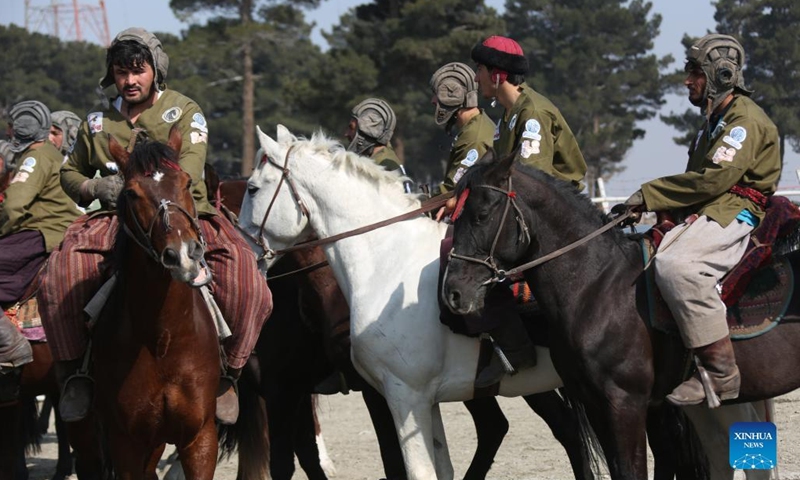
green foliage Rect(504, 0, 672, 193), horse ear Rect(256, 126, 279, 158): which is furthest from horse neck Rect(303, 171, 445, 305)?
green foliage Rect(504, 0, 672, 193)

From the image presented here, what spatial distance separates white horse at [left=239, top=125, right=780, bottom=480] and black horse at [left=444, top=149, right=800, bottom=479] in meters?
0.80

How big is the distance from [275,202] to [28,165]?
1950 millimetres

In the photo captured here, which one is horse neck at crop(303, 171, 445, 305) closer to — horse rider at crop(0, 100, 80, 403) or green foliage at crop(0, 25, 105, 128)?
horse rider at crop(0, 100, 80, 403)

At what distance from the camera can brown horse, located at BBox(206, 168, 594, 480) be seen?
7668 mm

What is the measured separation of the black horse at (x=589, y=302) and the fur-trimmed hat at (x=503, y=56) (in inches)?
44.5

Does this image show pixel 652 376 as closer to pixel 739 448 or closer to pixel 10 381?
pixel 739 448

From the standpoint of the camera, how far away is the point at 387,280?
284 inches

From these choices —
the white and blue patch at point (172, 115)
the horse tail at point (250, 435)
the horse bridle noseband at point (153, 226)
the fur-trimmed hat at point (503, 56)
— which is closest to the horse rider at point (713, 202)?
the fur-trimmed hat at point (503, 56)

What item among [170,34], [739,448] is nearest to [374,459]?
[739,448]

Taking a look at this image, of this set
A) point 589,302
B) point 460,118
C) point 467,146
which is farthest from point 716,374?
point 460,118

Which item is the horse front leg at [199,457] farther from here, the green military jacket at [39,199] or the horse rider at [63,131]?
the horse rider at [63,131]

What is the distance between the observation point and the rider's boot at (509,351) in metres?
6.87

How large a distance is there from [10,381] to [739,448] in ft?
16.6

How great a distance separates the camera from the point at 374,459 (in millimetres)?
10664
